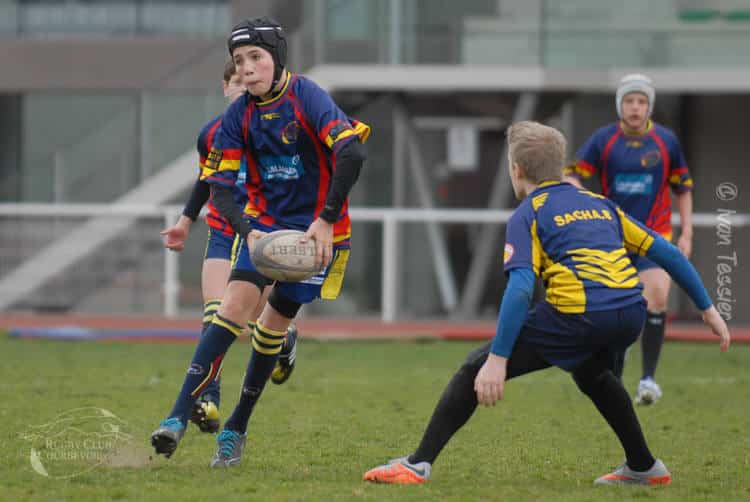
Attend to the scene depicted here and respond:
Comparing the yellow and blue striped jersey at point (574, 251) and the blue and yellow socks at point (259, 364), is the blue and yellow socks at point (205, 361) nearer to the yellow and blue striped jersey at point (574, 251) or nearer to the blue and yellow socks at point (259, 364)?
the blue and yellow socks at point (259, 364)

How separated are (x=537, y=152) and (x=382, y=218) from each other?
10.6 meters

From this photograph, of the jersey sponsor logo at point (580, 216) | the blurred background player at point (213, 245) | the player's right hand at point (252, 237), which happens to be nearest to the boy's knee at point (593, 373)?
the jersey sponsor logo at point (580, 216)

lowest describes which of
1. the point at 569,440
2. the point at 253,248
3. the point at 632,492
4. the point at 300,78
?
the point at 569,440

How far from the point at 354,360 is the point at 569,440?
501 cm

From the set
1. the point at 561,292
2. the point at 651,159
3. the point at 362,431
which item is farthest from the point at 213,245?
Result: the point at 651,159

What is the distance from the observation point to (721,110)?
18344 mm

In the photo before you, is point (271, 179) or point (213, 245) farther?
point (213, 245)

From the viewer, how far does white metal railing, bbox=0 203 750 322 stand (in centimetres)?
1570

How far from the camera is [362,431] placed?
7.40 meters

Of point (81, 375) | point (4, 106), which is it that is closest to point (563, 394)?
point (81, 375)

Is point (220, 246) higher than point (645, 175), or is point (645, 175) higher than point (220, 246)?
point (645, 175)

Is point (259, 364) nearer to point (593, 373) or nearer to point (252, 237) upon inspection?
point (252, 237)

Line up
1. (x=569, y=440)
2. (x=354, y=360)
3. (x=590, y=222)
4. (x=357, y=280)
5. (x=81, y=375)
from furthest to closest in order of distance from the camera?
(x=357, y=280) → (x=354, y=360) → (x=81, y=375) → (x=569, y=440) → (x=590, y=222)

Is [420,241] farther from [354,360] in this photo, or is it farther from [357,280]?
[354,360]
